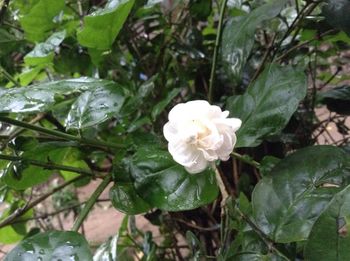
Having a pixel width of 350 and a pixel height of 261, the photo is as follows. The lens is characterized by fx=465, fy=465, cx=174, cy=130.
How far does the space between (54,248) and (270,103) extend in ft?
1.02

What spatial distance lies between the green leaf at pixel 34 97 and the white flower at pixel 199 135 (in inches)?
5.7

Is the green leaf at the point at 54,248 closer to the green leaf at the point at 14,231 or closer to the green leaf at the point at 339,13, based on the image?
the green leaf at the point at 339,13

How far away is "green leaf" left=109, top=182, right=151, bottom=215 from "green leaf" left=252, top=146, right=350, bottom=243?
21 centimetres

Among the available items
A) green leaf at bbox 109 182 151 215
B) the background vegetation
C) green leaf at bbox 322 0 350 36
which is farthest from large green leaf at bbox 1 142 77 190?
green leaf at bbox 322 0 350 36

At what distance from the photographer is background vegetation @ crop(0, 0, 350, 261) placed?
0.51 m

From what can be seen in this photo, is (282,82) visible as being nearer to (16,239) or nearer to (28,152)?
(28,152)

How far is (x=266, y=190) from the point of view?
526 mm

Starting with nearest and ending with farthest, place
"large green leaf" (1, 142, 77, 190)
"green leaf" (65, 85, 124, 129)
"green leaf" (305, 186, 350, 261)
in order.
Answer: "green leaf" (305, 186, 350, 261) → "green leaf" (65, 85, 124, 129) → "large green leaf" (1, 142, 77, 190)

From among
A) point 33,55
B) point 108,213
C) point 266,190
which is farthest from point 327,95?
point 108,213

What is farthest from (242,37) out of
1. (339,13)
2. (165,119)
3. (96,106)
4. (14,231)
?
(14,231)

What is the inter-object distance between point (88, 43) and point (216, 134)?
37 cm

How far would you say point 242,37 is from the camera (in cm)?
72

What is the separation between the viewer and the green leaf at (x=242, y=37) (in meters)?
0.71

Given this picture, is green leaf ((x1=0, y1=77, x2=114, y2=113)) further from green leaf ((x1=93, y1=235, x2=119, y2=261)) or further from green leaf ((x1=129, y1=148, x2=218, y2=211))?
green leaf ((x1=93, y1=235, x2=119, y2=261))
